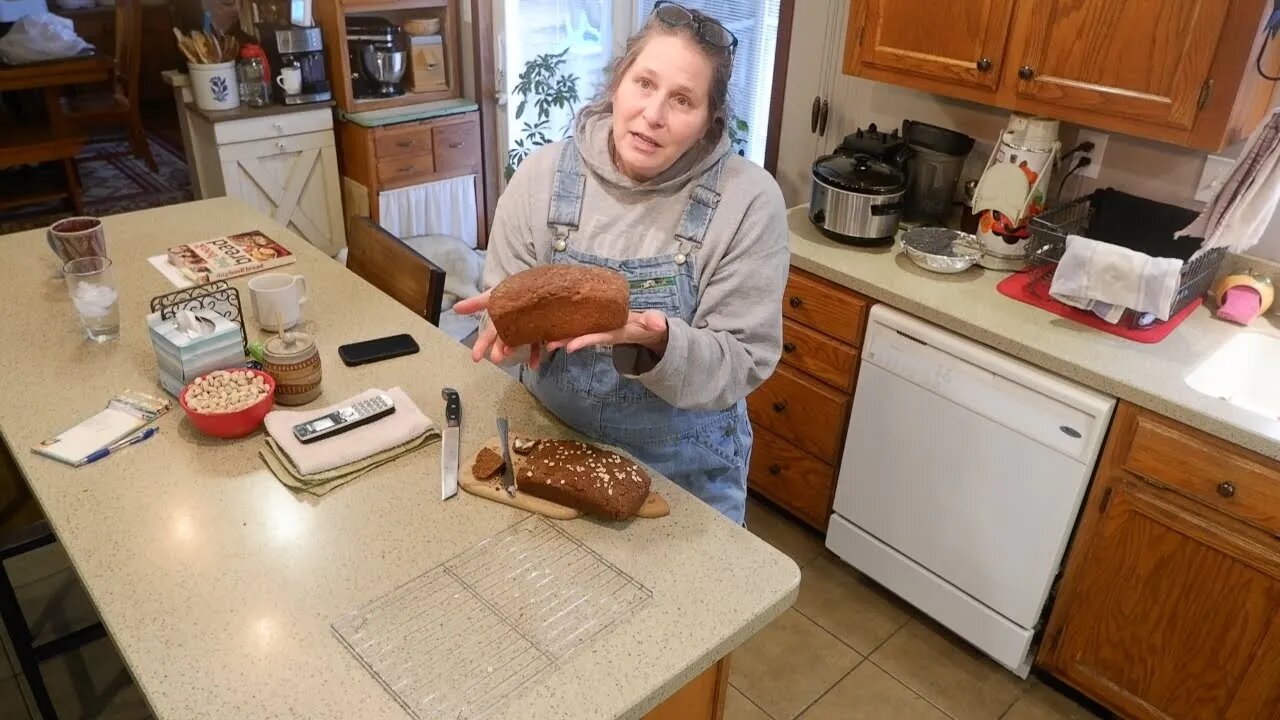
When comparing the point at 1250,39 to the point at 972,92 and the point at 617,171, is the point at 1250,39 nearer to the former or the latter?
the point at 972,92

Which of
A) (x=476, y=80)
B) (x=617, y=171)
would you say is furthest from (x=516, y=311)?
(x=476, y=80)

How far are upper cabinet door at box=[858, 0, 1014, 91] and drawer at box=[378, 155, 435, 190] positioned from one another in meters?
2.09

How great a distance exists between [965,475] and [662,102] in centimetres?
122

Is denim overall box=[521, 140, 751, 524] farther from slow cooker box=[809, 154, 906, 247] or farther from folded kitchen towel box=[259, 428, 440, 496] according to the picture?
slow cooker box=[809, 154, 906, 247]

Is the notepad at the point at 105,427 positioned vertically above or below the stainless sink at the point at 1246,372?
above

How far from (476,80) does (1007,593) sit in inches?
115

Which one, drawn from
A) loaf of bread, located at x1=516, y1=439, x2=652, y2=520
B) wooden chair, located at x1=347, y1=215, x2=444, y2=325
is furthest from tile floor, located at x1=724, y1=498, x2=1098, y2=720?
wooden chair, located at x1=347, y1=215, x2=444, y2=325

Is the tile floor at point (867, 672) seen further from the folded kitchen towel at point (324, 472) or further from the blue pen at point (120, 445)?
the blue pen at point (120, 445)

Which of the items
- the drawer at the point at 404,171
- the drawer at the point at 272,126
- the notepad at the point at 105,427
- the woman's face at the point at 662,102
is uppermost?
the woman's face at the point at 662,102

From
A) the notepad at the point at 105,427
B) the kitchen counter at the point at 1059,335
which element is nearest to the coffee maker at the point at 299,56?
the kitchen counter at the point at 1059,335

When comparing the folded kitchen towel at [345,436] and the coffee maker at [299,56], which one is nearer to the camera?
the folded kitchen towel at [345,436]

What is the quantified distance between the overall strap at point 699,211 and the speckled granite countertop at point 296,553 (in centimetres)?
37

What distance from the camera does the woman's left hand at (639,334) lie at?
117 centimetres

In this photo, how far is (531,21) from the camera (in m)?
3.85
